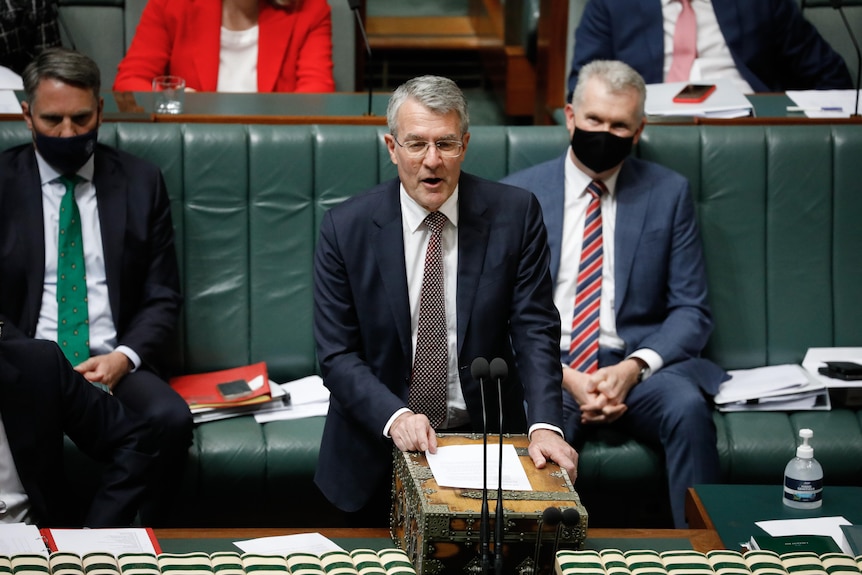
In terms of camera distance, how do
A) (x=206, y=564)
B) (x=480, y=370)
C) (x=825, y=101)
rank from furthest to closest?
(x=825, y=101), (x=480, y=370), (x=206, y=564)

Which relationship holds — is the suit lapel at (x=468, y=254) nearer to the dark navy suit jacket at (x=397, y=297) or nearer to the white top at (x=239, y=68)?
the dark navy suit jacket at (x=397, y=297)

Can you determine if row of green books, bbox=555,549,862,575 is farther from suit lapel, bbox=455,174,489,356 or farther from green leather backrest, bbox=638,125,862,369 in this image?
green leather backrest, bbox=638,125,862,369

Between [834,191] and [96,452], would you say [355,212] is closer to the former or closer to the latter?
[96,452]

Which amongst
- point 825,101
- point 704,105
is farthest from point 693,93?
point 825,101

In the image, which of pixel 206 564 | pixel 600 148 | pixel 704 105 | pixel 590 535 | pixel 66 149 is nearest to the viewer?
pixel 206 564

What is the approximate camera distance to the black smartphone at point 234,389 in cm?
323

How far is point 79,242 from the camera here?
3.20m

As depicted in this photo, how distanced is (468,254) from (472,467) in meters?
0.61

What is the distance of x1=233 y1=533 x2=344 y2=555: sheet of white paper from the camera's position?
2121 millimetres

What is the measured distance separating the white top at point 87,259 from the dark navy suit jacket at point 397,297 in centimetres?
81

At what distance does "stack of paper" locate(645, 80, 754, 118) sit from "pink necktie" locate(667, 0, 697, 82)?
0.33m

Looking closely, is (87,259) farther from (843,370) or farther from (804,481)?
(843,370)

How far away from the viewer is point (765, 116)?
146 inches

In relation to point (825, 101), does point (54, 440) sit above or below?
below
